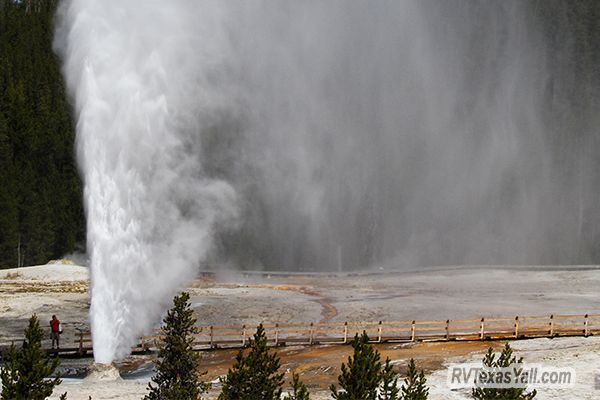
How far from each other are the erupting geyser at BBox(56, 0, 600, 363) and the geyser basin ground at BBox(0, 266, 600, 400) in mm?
9452

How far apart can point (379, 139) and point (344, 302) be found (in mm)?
37656

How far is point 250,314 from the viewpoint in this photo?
37.3 metres

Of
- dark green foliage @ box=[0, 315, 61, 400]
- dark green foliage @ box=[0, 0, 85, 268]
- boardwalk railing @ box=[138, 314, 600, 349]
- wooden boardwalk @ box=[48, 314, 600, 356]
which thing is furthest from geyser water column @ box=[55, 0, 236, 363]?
dark green foliage @ box=[0, 0, 85, 268]

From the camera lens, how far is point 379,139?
255 feet

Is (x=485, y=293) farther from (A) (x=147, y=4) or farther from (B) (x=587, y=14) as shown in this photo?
(B) (x=587, y=14)

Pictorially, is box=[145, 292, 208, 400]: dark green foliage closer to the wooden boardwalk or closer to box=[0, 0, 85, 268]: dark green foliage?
the wooden boardwalk

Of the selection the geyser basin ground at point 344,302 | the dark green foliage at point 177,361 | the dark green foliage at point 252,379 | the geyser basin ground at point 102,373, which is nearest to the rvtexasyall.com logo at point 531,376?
the geyser basin ground at point 344,302

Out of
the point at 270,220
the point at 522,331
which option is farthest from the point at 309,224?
the point at 522,331

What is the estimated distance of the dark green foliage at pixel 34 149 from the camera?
2891 inches

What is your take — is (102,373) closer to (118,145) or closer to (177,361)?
(177,361)

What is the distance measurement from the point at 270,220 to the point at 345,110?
14.5 meters

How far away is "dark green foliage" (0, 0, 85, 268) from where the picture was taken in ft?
241

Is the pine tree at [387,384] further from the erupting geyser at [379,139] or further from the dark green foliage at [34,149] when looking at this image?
the dark green foliage at [34,149]

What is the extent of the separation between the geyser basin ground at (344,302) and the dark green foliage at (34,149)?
1360 centimetres
